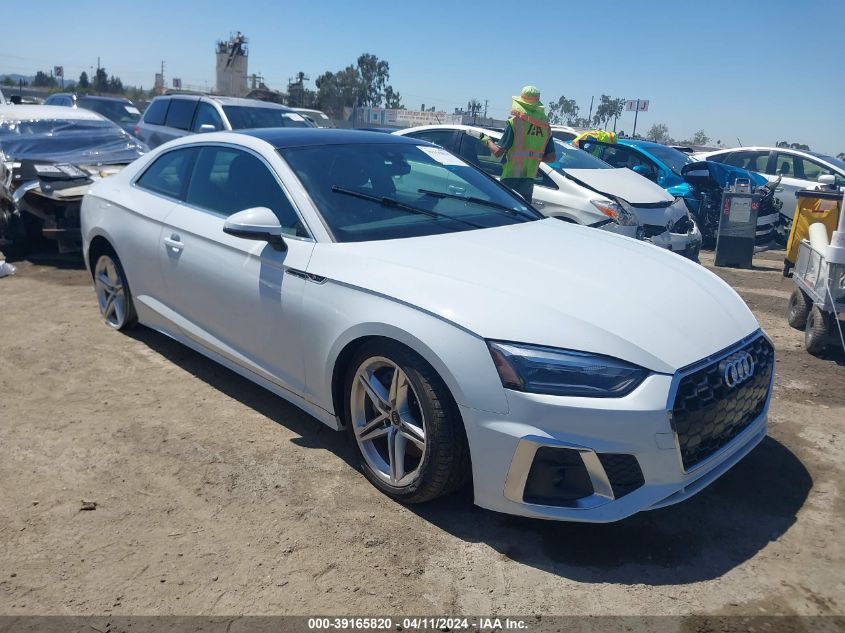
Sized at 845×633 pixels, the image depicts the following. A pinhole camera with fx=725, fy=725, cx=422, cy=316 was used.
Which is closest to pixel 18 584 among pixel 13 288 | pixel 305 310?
pixel 305 310

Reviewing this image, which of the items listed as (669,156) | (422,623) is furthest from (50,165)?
(669,156)

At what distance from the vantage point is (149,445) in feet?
12.6

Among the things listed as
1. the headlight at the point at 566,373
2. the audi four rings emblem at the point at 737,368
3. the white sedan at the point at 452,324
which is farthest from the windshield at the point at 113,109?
the audi four rings emblem at the point at 737,368

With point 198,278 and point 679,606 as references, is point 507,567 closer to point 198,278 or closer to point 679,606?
point 679,606

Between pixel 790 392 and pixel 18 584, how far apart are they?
4.53m

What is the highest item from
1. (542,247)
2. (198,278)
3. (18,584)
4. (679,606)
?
(542,247)

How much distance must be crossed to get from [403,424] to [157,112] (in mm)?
10409

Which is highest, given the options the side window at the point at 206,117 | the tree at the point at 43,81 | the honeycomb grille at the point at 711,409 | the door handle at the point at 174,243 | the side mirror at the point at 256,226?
the tree at the point at 43,81

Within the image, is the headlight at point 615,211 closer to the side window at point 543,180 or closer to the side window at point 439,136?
the side window at point 543,180

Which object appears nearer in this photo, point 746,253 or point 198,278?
point 198,278

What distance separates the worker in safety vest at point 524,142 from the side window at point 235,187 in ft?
13.6

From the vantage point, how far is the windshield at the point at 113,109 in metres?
17.0

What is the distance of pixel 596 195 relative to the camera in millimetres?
8562

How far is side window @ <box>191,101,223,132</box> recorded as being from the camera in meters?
10.6
